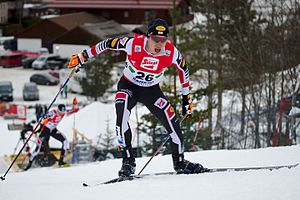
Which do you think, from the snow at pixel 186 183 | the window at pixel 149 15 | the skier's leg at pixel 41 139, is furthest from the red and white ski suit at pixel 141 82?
the window at pixel 149 15

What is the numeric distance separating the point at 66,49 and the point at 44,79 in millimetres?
8550

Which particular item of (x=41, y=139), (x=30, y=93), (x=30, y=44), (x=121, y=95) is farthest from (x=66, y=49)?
(x=121, y=95)

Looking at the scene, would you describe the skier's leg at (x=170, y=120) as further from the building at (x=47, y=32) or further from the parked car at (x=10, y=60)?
the building at (x=47, y=32)

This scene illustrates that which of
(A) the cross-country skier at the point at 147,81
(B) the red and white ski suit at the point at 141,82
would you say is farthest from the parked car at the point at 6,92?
(B) the red and white ski suit at the point at 141,82

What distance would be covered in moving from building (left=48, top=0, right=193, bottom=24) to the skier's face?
126ft

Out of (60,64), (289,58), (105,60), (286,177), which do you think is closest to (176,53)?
(286,177)

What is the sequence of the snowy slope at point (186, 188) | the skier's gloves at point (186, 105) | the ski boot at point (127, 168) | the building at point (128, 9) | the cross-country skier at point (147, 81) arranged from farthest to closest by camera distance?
the building at point (128, 9) < the skier's gloves at point (186, 105) < the ski boot at point (127, 168) < the cross-country skier at point (147, 81) < the snowy slope at point (186, 188)

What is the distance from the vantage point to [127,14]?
4644 centimetres

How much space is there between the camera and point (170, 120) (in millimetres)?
6094

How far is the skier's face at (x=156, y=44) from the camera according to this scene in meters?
5.79

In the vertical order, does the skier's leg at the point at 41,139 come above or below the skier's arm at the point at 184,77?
below

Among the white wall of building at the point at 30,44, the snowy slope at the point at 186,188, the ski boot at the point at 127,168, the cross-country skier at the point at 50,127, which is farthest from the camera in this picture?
the white wall of building at the point at 30,44

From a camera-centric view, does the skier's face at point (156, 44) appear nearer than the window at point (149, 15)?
Yes

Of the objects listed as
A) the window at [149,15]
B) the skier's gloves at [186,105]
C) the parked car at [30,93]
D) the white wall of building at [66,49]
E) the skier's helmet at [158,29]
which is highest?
the window at [149,15]
